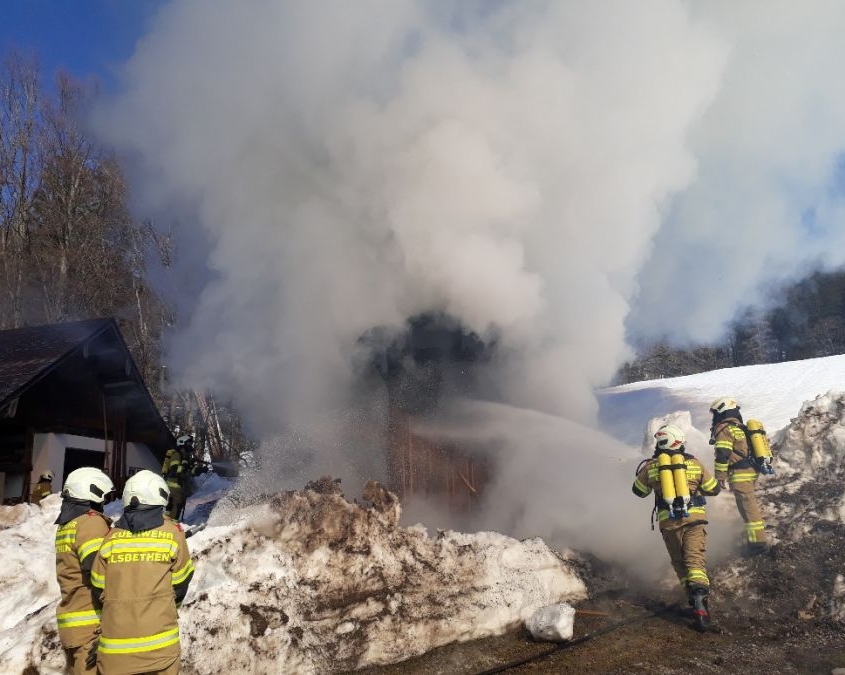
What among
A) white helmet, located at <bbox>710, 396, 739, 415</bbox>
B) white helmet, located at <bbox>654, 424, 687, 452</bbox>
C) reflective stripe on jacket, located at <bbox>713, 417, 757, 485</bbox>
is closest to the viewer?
white helmet, located at <bbox>654, 424, 687, 452</bbox>

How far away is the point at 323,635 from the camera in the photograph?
16.0 feet

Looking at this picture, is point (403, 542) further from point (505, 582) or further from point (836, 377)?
point (836, 377)

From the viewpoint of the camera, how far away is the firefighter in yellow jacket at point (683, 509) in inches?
207

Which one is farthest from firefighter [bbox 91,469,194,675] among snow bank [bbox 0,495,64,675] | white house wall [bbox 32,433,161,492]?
white house wall [bbox 32,433,161,492]

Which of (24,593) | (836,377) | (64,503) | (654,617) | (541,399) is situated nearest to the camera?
(64,503)

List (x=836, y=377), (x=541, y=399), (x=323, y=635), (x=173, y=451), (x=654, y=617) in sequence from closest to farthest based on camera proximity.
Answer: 1. (x=323, y=635)
2. (x=654, y=617)
3. (x=173, y=451)
4. (x=541, y=399)
5. (x=836, y=377)

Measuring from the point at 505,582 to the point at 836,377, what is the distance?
11.6m

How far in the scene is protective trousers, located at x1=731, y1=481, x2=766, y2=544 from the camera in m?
6.23

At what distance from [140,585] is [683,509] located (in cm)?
456

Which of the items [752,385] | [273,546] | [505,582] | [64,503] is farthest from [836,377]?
[64,503]

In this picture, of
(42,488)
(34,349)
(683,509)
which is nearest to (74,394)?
(34,349)

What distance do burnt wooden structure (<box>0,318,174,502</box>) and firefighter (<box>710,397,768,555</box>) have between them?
1008 centimetres

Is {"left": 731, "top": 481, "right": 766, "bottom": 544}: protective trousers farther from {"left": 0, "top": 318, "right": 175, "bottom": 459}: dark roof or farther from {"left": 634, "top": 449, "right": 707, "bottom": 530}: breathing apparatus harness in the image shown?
{"left": 0, "top": 318, "right": 175, "bottom": 459}: dark roof

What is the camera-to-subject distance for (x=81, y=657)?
381 cm
